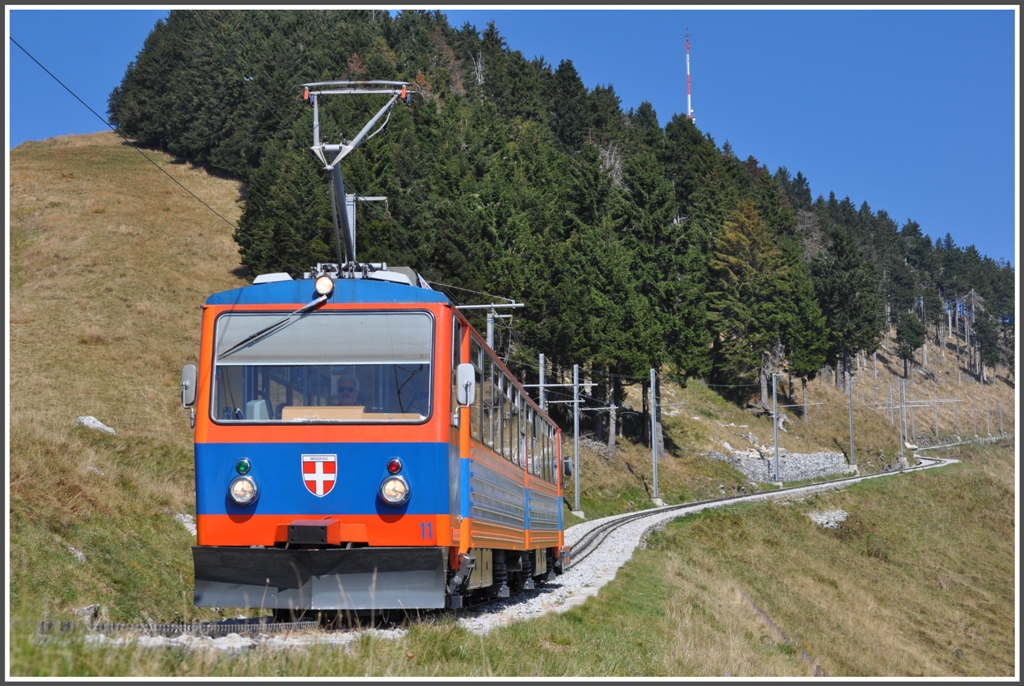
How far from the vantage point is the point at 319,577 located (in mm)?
9234

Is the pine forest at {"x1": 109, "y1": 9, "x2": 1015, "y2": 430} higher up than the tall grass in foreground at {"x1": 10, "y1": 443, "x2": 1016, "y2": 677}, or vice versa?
the pine forest at {"x1": 109, "y1": 9, "x2": 1015, "y2": 430}

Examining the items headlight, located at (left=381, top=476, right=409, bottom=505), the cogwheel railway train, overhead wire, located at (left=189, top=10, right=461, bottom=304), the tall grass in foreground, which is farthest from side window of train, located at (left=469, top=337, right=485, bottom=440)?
overhead wire, located at (left=189, top=10, right=461, bottom=304)

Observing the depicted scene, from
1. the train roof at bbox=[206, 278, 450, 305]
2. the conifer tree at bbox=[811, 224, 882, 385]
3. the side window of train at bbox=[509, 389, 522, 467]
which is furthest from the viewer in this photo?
the conifer tree at bbox=[811, 224, 882, 385]

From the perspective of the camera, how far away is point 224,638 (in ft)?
25.1

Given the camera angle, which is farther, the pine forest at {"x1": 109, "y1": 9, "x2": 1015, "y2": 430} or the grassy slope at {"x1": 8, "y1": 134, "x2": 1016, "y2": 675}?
the pine forest at {"x1": 109, "y1": 9, "x2": 1015, "y2": 430}

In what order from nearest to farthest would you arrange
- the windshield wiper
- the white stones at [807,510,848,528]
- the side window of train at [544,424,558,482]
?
the windshield wiper, the side window of train at [544,424,558,482], the white stones at [807,510,848,528]

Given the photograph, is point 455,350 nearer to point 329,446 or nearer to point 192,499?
point 329,446

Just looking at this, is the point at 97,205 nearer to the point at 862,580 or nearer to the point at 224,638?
the point at 862,580

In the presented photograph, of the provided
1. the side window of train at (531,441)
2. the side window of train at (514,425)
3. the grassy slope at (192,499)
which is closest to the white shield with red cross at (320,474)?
the grassy slope at (192,499)

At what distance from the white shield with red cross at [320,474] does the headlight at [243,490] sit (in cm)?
48

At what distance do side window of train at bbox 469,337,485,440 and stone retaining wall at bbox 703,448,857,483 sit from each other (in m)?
54.6

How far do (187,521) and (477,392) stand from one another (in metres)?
7.96

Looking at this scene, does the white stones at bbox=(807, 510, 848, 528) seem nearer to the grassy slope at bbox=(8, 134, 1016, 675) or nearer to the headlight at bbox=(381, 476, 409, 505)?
the grassy slope at bbox=(8, 134, 1016, 675)

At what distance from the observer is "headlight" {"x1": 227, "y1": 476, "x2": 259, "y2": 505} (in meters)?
9.61
